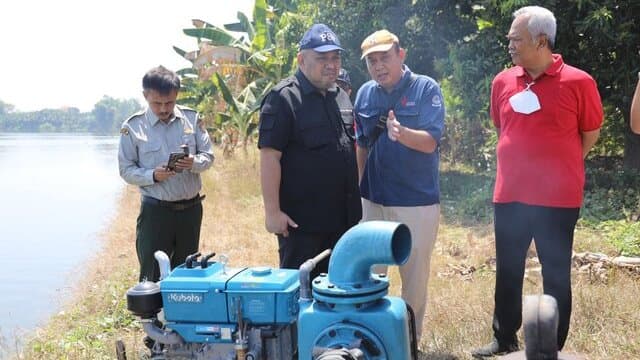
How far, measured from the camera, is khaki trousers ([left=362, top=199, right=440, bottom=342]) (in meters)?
3.16

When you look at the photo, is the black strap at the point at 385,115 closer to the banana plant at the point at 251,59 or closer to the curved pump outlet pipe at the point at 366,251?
the curved pump outlet pipe at the point at 366,251

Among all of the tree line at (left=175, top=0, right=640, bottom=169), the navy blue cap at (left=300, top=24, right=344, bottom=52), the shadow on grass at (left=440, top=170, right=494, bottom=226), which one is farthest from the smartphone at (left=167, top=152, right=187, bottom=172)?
the tree line at (left=175, top=0, right=640, bottom=169)

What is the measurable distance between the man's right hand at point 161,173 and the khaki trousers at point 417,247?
4.09ft

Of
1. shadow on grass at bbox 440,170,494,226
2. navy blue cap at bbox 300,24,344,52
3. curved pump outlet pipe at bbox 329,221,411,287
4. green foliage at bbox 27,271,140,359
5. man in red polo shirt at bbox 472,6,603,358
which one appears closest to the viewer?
curved pump outlet pipe at bbox 329,221,411,287

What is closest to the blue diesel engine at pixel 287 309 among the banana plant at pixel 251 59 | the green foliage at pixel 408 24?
the green foliage at pixel 408 24

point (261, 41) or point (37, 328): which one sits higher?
point (261, 41)

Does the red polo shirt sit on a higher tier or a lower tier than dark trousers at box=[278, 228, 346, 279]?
higher

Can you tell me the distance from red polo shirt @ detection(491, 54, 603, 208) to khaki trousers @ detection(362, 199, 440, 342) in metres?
0.50

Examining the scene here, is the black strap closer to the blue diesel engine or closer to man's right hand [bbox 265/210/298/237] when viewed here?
man's right hand [bbox 265/210/298/237]

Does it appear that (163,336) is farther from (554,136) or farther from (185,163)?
(554,136)

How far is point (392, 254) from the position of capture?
7.06 feet

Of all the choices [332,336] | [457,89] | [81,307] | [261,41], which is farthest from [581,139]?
[261,41]

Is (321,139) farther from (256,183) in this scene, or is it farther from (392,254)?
(256,183)

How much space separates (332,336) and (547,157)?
4.39 feet
